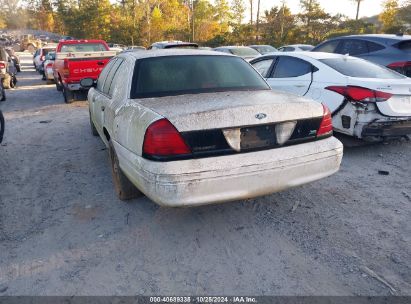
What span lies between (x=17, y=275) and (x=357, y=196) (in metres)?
3.53

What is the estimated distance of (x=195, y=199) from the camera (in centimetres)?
277

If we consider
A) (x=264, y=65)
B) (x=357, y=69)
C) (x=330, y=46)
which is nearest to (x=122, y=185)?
(x=357, y=69)

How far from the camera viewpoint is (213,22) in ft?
177

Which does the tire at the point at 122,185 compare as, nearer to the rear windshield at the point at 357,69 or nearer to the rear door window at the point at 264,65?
the rear windshield at the point at 357,69

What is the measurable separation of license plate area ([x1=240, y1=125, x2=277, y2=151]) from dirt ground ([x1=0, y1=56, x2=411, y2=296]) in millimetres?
883

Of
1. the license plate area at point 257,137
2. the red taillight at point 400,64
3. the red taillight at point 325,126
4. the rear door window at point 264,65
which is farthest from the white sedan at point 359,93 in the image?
the license plate area at point 257,137

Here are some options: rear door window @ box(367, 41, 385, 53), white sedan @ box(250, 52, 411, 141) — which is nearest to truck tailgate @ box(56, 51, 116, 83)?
white sedan @ box(250, 52, 411, 141)

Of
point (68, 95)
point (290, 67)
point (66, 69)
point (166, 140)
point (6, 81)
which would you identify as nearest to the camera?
point (166, 140)

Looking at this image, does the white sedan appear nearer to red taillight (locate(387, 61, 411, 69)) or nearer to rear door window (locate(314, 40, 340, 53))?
red taillight (locate(387, 61, 411, 69))

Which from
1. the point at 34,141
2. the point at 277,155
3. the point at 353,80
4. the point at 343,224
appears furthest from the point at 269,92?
the point at 34,141

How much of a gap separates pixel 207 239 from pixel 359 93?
3.26 m

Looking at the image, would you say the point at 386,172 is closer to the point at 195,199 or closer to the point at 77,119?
the point at 195,199

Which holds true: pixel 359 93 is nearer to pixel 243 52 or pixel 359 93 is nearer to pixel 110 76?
pixel 110 76

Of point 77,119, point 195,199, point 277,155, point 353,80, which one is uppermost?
point 353,80
